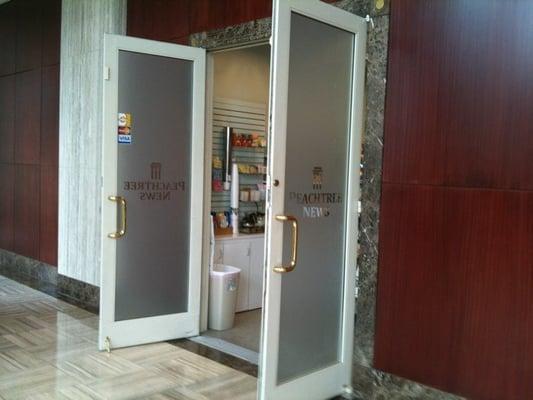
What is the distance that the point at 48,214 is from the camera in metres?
6.51

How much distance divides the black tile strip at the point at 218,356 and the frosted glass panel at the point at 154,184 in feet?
0.90

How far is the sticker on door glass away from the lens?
14.0 ft

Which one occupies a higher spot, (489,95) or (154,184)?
(489,95)

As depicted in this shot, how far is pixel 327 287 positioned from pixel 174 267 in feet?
5.27

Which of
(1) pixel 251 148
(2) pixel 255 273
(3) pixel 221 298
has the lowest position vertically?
(3) pixel 221 298

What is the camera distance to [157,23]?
509cm

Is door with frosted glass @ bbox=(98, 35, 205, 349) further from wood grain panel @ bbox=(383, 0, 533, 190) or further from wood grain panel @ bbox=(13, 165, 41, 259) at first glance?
wood grain panel @ bbox=(13, 165, 41, 259)

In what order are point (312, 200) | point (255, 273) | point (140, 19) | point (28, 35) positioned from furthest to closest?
1. point (28, 35)
2. point (255, 273)
3. point (140, 19)
4. point (312, 200)

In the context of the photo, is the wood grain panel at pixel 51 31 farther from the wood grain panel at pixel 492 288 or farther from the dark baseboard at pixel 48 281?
the wood grain panel at pixel 492 288

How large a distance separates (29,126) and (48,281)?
6.31 feet

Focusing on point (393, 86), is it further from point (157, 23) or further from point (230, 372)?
point (157, 23)

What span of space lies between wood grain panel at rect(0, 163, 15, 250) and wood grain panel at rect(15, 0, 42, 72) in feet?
4.50

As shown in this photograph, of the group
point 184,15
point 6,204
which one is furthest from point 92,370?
point 6,204

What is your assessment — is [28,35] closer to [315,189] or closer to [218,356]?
[218,356]
